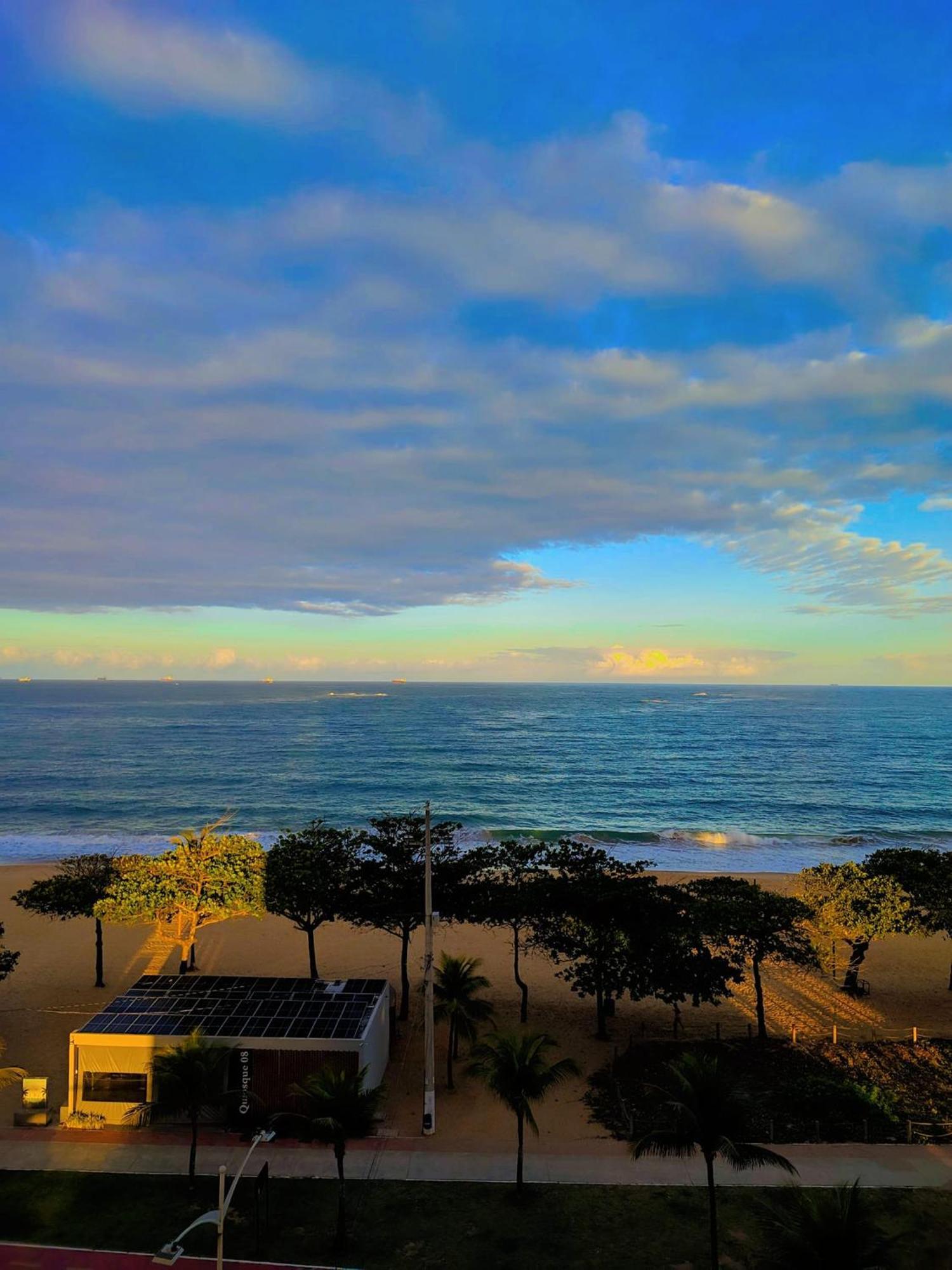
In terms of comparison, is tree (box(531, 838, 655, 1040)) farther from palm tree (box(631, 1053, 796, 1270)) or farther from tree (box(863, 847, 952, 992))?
tree (box(863, 847, 952, 992))

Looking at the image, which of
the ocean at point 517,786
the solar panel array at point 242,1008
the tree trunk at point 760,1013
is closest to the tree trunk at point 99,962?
the solar panel array at point 242,1008

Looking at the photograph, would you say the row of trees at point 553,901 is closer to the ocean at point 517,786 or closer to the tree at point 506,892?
the tree at point 506,892

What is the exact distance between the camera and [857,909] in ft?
101

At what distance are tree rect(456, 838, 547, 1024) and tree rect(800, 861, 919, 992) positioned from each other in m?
11.5

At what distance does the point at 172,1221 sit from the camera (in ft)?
57.1

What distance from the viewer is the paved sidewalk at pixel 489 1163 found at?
62.8 feet

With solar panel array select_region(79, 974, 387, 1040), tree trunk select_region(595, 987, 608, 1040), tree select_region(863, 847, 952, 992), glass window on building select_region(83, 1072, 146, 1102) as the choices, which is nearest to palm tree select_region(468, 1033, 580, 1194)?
solar panel array select_region(79, 974, 387, 1040)

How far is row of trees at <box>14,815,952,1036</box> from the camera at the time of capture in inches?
1078

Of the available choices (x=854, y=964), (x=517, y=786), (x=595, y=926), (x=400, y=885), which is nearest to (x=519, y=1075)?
(x=595, y=926)

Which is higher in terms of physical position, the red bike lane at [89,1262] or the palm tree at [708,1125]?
the palm tree at [708,1125]

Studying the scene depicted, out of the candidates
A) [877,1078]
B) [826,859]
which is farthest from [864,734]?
[877,1078]

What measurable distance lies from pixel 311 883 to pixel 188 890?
5.53 m

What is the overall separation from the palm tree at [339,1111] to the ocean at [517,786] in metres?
47.3

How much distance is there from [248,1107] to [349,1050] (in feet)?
11.0
